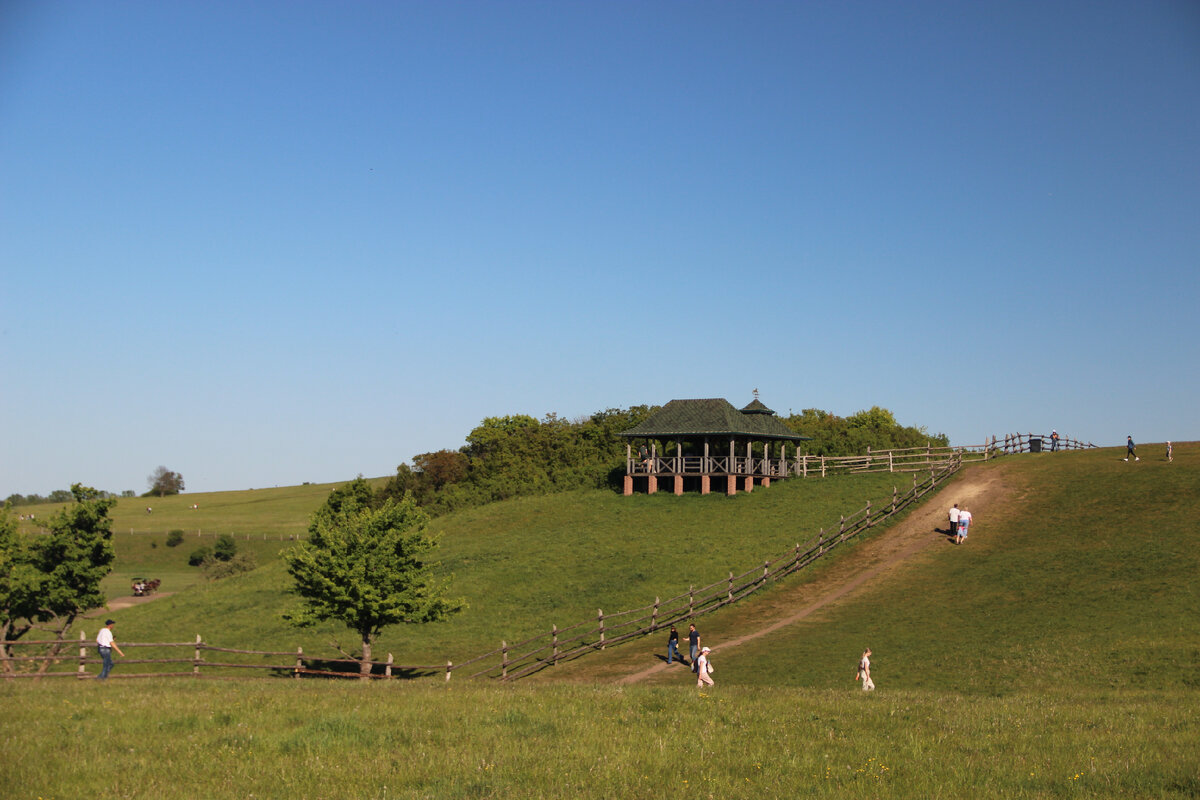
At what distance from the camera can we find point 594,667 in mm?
33562

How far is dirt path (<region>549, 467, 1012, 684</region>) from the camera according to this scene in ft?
110

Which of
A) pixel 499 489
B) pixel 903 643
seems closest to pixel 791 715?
pixel 903 643

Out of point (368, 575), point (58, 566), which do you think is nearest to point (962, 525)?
point (368, 575)

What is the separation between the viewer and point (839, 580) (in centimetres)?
4288

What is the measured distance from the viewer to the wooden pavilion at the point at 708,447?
213 feet

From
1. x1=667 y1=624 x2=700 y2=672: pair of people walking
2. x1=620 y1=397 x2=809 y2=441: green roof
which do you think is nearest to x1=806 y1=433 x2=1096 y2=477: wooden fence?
x1=620 y1=397 x2=809 y2=441: green roof

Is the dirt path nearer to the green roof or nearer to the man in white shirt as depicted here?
the man in white shirt

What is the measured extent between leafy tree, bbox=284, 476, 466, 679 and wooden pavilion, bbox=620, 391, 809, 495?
32627 mm

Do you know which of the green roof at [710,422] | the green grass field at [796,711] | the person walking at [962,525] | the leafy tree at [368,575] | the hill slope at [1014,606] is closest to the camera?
the green grass field at [796,711]

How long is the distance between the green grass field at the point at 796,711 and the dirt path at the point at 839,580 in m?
1.18

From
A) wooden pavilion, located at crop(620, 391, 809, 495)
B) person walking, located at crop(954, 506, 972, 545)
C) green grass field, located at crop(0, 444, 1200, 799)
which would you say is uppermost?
wooden pavilion, located at crop(620, 391, 809, 495)

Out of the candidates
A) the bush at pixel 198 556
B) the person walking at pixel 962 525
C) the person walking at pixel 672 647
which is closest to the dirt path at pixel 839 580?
the person walking at pixel 672 647

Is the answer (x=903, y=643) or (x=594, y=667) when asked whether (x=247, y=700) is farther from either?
(x=903, y=643)

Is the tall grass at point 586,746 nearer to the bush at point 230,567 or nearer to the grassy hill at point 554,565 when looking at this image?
the grassy hill at point 554,565
